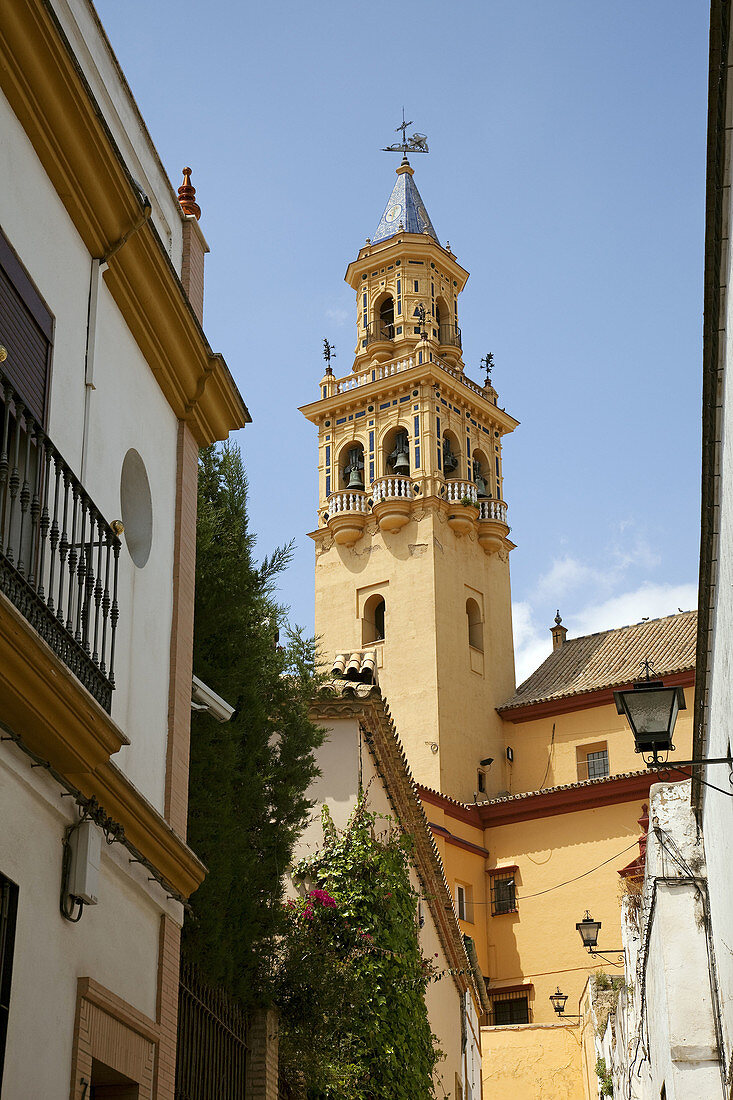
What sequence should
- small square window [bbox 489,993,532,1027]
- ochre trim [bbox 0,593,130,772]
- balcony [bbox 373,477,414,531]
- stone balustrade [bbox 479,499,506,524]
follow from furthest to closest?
stone balustrade [bbox 479,499,506,524] < balcony [bbox 373,477,414,531] < small square window [bbox 489,993,532,1027] < ochre trim [bbox 0,593,130,772]

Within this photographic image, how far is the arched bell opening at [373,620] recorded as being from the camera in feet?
141

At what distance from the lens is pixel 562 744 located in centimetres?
4166

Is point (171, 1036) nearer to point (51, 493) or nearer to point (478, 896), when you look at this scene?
point (51, 493)

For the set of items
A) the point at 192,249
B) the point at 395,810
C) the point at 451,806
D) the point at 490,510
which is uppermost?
the point at 490,510

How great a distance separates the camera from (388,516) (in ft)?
140

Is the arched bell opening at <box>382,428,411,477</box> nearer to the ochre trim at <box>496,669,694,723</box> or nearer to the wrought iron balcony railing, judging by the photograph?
the ochre trim at <box>496,669,694,723</box>

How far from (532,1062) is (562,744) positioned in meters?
13.8

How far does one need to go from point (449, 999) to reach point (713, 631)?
48.5ft

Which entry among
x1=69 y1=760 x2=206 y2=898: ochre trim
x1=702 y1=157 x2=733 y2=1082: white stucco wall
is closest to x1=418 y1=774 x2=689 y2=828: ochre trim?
x1=702 y1=157 x2=733 y2=1082: white stucco wall

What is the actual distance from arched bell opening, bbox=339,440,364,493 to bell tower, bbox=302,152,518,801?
46 mm

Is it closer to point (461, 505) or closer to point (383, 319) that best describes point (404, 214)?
point (383, 319)

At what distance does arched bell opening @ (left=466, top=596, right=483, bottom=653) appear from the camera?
4331cm

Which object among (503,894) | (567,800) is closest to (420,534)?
(567,800)

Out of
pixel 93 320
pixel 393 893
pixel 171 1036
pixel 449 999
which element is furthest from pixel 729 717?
pixel 449 999
